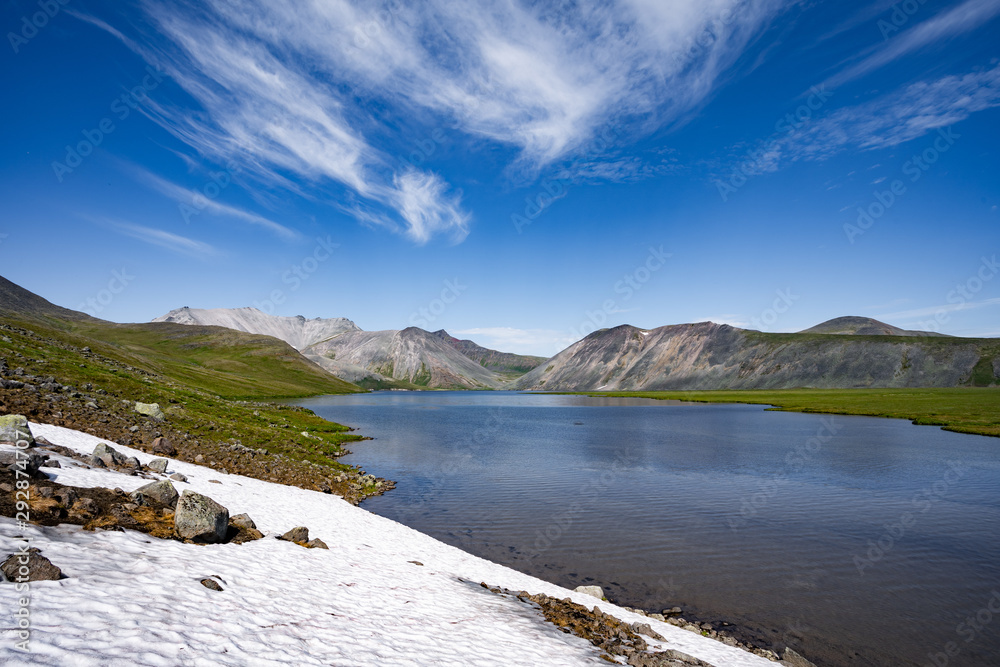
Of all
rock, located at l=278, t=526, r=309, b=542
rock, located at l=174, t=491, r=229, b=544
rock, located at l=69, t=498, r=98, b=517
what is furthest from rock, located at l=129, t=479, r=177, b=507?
rock, located at l=278, t=526, r=309, b=542

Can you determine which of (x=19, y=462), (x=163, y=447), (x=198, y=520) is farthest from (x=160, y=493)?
(x=163, y=447)

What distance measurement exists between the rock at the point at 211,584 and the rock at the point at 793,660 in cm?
1851

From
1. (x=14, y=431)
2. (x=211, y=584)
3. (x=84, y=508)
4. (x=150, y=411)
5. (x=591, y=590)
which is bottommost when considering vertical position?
(x=591, y=590)

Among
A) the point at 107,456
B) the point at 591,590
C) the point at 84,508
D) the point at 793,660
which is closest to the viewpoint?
the point at 84,508

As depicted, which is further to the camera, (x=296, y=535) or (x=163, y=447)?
(x=163, y=447)

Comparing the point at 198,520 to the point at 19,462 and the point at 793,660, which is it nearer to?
the point at 19,462

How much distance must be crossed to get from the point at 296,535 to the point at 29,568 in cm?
1079

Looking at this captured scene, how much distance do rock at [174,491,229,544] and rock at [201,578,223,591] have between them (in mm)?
3782

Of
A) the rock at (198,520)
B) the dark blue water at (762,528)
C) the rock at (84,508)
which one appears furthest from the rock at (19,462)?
the dark blue water at (762,528)

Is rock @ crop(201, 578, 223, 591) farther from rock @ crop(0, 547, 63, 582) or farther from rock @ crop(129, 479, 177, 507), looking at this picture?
rock @ crop(129, 479, 177, 507)

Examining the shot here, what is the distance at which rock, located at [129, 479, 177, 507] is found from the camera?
1669cm

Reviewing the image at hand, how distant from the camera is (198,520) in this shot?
15.5 metres

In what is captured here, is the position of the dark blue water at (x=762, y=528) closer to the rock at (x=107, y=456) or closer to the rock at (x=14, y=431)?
the rock at (x=107, y=456)

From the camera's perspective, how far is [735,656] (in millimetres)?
15750
